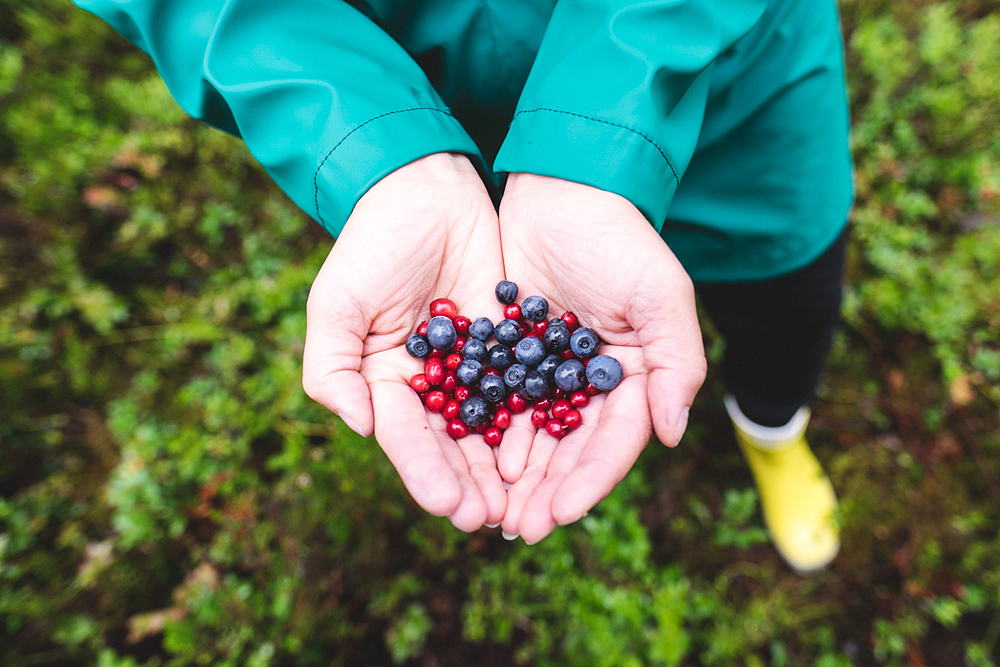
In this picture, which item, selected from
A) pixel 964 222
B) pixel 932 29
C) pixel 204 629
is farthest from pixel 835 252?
pixel 204 629

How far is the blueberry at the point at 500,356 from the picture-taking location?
2.08m

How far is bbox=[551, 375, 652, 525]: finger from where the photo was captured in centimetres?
154

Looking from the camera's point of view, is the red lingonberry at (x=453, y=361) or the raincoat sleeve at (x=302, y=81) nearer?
the raincoat sleeve at (x=302, y=81)

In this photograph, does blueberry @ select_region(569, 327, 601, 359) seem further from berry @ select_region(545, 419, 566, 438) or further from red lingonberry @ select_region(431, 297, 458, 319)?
red lingonberry @ select_region(431, 297, 458, 319)

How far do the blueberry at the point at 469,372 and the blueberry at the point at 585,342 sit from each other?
374mm

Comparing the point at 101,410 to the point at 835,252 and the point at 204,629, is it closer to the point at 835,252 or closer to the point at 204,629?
the point at 204,629

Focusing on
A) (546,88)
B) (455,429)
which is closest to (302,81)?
(546,88)

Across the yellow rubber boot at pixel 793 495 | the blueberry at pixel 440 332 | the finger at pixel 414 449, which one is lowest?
the yellow rubber boot at pixel 793 495

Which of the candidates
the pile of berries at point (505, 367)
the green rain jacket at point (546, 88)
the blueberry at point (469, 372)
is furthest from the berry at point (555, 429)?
the green rain jacket at point (546, 88)

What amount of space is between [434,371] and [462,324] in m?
0.22

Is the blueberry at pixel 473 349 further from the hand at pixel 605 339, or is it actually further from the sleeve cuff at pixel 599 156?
the sleeve cuff at pixel 599 156

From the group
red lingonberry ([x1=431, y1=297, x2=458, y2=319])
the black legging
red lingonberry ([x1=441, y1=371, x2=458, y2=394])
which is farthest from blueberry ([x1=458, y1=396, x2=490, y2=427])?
the black legging

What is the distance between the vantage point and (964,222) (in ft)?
11.9

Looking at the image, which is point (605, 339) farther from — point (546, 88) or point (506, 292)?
point (546, 88)
